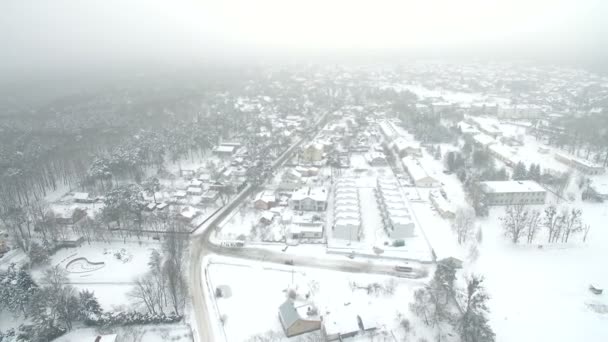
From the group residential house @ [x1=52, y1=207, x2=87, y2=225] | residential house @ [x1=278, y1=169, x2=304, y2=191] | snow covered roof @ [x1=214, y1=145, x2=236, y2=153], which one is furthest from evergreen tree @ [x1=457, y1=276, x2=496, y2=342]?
snow covered roof @ [x1=214, y1=145, x2=236, y2=153]

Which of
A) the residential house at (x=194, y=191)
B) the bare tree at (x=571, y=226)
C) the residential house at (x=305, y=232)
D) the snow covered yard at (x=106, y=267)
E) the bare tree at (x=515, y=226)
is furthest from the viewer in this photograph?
the residential house at (x=194, y=191)

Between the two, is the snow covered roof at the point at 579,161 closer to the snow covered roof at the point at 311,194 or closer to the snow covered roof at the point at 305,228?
the snow covered roof at the point at 311,194

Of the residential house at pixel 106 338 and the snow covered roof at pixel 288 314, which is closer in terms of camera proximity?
the residential house at pixel 106 338

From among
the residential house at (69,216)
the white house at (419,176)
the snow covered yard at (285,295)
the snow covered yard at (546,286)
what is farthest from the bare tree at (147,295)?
the white house at (419,176)

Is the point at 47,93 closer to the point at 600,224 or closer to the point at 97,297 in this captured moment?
the point at 97,297

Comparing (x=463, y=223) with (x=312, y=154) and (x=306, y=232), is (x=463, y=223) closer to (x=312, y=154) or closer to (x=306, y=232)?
(x=306, y=232)

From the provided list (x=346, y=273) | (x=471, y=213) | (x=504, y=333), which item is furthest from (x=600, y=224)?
(x=346, y=273)
